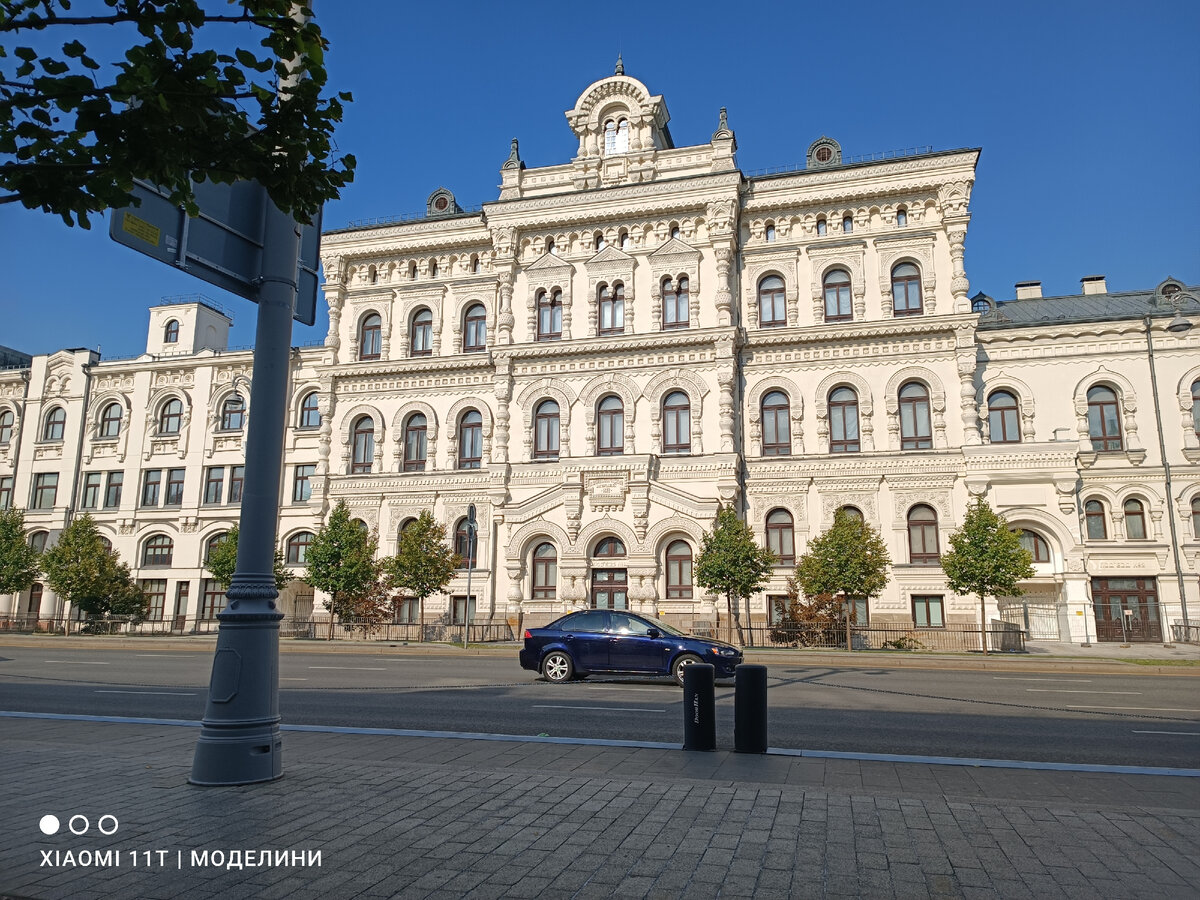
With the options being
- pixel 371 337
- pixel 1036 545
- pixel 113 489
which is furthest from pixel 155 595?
pixel 1036 545

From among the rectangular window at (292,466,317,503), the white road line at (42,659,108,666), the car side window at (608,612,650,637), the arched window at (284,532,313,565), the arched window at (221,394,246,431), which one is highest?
the arched window at (221,394,246,431)

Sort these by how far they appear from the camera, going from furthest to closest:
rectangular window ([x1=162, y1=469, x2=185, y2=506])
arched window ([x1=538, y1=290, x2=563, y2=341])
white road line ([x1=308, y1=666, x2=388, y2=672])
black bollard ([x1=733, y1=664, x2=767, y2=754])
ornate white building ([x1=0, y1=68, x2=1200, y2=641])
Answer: rectangular window ([x1=162, y1=469, x2=185, y2=506]), arched window ([x1=538, y1=290, x2=563, y2=341]), ornate white building ([x1=0, y1=68, x2=1200, y2=641]), white road line ([x1=308, y1=666, x2=388, y2=672]), black bollard ([x1=733, y1=664, x2=767, y2=754])

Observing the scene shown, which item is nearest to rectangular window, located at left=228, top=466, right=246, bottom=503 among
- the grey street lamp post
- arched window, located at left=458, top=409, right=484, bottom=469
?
arched window, located at left=458, top=409, right=484, bottom=469

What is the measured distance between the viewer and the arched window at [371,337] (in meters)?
40.6

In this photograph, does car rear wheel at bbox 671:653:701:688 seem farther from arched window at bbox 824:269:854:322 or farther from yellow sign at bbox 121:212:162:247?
arched window at bbox 824:269:854:322

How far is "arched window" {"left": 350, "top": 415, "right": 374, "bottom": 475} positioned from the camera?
39.4 metres

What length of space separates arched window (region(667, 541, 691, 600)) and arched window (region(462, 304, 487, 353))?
45.1 ft

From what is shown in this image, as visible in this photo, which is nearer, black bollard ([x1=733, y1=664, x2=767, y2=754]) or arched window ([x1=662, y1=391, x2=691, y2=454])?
black bollard ([x1=733, y1=664, x2=767, y2=754])

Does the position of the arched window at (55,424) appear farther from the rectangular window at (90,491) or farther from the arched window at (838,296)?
the arched window at (838,296)

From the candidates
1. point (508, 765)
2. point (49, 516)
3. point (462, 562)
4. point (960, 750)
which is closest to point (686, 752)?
point (508, 765)

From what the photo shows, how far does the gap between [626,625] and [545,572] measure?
18.7 metres

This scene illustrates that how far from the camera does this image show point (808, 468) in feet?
109

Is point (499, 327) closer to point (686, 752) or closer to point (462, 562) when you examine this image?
point (462, 562)

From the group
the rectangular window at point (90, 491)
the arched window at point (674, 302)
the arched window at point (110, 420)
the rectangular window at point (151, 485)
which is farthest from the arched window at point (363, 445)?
the rectangular window at point (90, 491)
